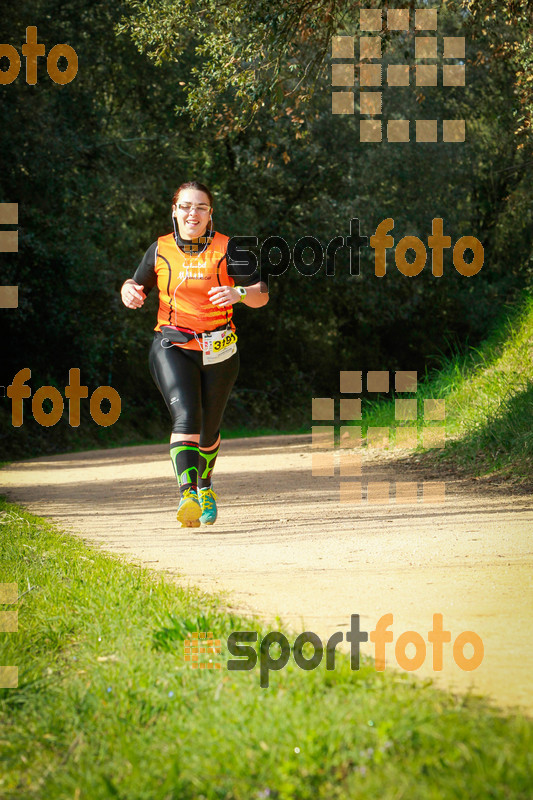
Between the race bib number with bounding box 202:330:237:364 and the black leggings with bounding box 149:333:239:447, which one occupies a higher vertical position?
the race bib number with bounding box 202:330:237:364

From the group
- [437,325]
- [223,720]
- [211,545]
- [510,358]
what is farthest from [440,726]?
[437,325]

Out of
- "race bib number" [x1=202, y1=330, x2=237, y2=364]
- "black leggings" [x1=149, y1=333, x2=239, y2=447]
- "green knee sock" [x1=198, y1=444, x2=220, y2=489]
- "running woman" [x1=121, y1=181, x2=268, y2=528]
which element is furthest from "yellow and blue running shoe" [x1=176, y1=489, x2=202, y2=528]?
"race bib number" [x1=202, y1=330, x2=237, y2=364]

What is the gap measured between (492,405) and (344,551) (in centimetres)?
579

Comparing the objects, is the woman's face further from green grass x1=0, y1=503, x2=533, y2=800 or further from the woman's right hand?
green grass x1=0, y1=503, x2=533, y2=800

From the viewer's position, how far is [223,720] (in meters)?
2.95

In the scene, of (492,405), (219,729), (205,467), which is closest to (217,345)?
(205,467)

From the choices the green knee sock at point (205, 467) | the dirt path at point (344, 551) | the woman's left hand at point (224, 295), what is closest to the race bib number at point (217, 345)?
the woman's left hand at point (224, 295)

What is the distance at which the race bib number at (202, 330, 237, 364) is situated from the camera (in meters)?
6.40

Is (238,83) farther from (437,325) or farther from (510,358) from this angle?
(437,325)

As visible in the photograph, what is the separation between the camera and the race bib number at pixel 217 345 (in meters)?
6.40

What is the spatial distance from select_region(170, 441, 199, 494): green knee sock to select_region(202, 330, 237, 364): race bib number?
23.2 inches

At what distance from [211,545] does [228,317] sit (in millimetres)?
1549

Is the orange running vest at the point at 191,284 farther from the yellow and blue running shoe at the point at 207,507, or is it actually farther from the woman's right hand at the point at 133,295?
the yellow and blue running shoe at the point at 207,507

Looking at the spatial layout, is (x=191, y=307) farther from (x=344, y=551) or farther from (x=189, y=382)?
(x=344, y=551)
